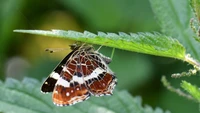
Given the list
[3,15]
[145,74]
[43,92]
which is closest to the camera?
[43,92]

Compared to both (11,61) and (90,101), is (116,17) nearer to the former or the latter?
(11,61)

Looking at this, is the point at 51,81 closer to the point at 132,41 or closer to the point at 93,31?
the point at 132,41

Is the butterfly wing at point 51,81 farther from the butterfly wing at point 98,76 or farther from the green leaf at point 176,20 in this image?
the green leaf at point 176,20

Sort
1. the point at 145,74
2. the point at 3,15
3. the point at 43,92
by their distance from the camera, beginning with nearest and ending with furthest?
the point at 43,92, the point at 145,74, the point at 3,15

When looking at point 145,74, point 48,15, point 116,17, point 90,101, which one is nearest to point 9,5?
point 48,15

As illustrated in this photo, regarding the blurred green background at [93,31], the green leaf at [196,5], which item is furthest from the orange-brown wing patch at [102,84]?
the blurred green background at [93,31]

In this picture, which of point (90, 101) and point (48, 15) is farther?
point (48, 15)

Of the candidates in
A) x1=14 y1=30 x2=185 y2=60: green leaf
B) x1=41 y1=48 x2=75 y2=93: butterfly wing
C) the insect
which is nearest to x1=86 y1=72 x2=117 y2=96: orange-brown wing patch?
the insect
